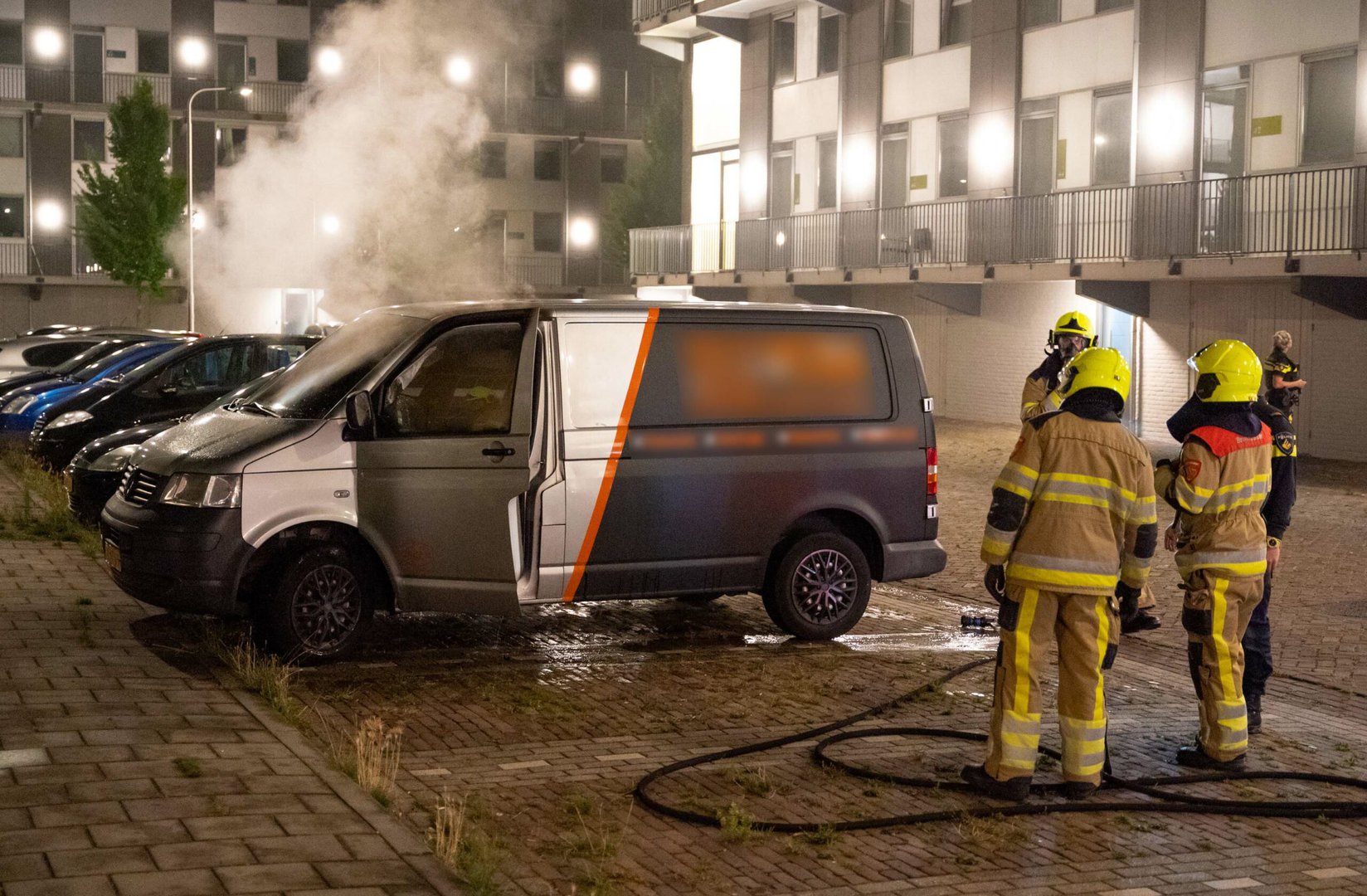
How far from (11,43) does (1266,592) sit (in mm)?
55050

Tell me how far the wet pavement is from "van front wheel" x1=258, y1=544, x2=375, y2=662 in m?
0.16

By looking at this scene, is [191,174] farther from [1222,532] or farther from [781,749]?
[1222,532]

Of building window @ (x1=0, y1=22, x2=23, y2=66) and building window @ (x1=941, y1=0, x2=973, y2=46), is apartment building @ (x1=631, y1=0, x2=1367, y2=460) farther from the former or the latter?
building window @ (x1=0, y1=22, x2=23, y2=66)

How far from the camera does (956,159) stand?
1226 inches

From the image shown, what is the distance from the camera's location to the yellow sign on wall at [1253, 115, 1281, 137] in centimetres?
2383

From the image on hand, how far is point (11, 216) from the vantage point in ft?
178

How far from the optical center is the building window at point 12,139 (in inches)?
2136

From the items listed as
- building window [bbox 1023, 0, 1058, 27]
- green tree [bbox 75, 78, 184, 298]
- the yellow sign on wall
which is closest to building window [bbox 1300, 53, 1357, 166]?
the yellow sign on wall

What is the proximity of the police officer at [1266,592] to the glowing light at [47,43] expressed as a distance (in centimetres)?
5381

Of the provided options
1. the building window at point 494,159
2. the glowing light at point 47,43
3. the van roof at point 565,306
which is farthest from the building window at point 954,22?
the glowing light at point 47,43

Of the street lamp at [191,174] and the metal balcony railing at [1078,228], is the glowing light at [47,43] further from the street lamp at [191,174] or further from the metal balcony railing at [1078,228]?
the metal balcony railing at [1078,228]

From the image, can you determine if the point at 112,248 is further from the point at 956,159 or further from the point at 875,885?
the point at 875,885

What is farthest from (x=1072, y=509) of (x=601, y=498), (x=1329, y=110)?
(x=1329, y=110)

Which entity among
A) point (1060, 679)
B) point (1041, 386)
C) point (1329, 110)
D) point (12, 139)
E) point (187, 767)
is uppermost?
point (12, 139)
